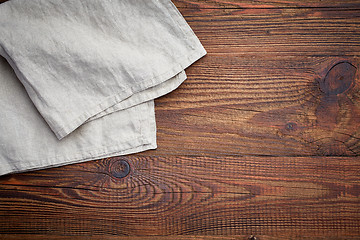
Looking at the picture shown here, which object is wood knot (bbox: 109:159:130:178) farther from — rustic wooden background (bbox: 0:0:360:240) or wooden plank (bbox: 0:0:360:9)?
wooden plank (bbox: 0:0:360:9)

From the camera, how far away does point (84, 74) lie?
44cm

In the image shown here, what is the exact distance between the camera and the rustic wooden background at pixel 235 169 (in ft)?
1.54

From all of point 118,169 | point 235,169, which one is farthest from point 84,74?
point 235,169

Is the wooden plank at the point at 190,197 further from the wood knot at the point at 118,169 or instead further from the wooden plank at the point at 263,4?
the wooden plank at the point at 263,4

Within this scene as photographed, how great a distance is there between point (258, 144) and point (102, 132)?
0.84 ft

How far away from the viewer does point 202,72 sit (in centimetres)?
49

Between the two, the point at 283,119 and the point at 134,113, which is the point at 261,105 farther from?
the point at 134,113

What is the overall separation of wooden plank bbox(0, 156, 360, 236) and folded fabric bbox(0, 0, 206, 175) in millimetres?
41

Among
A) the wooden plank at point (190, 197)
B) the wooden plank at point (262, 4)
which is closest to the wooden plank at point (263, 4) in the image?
the wooden plank at point (262, 4)

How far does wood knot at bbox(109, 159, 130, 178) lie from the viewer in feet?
1.55

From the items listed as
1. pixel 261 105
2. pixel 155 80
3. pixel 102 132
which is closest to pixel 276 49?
pixel 261 105

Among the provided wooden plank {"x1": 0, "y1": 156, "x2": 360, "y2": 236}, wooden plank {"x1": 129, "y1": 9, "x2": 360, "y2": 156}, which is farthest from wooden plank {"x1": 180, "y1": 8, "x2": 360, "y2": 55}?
wooden plank {"x1": 0, "y1": 156, "x2": 360, "y2": 236}

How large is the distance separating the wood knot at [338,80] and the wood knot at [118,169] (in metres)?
0.36

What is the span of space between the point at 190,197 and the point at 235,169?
0.29ft
